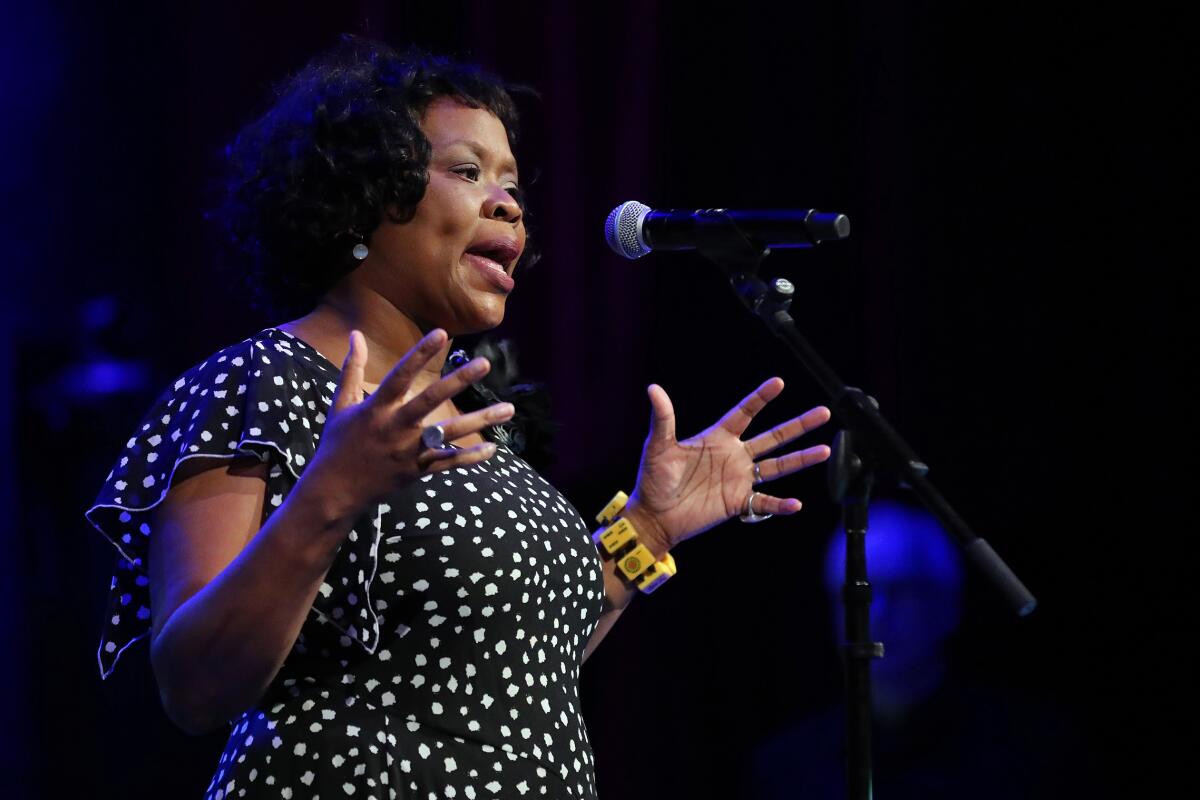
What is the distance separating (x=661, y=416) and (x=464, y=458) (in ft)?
2.60

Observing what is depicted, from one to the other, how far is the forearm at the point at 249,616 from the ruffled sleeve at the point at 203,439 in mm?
168

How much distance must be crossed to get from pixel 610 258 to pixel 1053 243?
3.35 feet

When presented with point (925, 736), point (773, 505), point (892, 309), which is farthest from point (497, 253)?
point (925, 736)

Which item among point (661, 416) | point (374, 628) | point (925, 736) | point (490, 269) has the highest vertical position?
point (490, 269)

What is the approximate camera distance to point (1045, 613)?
2.93 m

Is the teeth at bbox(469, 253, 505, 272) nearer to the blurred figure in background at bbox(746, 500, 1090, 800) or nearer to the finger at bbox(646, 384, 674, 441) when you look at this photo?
the finger at bbox(646, 384, 674, 441)

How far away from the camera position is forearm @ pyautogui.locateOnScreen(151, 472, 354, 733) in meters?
1.22

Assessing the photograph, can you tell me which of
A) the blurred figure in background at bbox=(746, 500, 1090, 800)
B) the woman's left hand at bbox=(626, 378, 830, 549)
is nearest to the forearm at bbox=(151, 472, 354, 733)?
the woman's left hand at bbox=(626, 378, 830, 549)

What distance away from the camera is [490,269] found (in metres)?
1.76

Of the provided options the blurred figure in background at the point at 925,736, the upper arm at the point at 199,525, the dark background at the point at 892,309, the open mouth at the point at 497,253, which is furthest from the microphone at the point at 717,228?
the blurred figure in background at the point at 925,736

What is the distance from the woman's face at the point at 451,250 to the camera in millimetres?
1743

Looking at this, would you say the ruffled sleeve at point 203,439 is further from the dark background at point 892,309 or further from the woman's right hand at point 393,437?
Result: the dark background at point 892,309

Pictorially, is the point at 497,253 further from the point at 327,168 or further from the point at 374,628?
the point at 374,628

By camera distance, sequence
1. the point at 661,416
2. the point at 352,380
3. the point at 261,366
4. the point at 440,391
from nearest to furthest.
→ the point at 440,391, the point at 352,380, the point at 261,366, the point at 661,416
